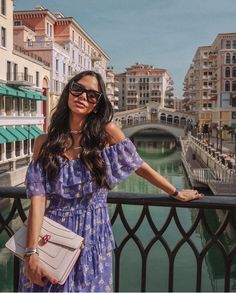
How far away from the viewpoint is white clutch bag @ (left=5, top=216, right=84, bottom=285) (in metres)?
2.14

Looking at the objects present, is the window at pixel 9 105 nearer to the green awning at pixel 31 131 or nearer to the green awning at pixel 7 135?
the green awning at pixel 7 135

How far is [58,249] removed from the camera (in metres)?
2.18

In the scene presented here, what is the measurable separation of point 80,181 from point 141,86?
103938mm

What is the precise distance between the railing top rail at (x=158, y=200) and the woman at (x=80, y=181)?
343 millimetres

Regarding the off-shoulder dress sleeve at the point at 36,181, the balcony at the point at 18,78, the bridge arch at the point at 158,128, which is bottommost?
the bridge arch at the point at 158,128

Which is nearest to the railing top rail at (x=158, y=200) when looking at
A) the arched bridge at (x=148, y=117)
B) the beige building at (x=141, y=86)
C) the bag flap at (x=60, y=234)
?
the bag flap at (x=60, y=234)

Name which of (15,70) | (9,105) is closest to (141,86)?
(15,70)

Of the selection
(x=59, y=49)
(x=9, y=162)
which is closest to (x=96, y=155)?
(x=9, y=162)

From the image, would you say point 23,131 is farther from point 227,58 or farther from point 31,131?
point 227,58

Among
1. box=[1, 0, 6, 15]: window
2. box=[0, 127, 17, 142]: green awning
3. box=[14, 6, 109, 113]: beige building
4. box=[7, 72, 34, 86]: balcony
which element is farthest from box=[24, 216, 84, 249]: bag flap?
box=[14, 6, 109, 113]: beige building

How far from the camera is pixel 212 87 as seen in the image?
213ft

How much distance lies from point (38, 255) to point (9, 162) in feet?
71.9

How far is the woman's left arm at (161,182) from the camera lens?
2490 millimetres

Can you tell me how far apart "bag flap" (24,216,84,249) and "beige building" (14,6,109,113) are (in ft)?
108
